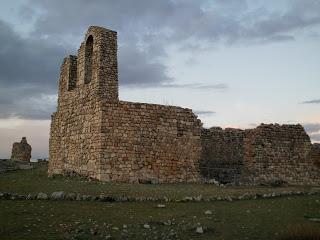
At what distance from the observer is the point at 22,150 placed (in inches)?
1495

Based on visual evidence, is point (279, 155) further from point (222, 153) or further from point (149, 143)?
point (149, 143)

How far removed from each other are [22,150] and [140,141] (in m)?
22.3

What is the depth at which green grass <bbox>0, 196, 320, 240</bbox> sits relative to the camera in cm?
862

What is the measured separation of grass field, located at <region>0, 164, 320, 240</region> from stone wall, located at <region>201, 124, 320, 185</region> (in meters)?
8.99

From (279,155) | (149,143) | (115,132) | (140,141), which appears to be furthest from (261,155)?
(115,132)

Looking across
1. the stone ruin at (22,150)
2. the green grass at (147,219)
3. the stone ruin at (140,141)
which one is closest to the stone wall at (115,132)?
the stone ruin at (140,141)

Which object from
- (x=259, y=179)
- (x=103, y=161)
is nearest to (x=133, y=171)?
(x=103, y=161)

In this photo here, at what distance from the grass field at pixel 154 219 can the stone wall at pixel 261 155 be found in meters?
8.99

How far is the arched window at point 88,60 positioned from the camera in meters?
20.5

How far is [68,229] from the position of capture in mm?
8711

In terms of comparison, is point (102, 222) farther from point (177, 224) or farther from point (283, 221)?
point (283, 221)

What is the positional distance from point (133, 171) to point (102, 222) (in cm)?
895

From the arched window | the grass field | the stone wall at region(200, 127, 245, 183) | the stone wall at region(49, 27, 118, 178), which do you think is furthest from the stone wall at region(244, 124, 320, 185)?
the arched window

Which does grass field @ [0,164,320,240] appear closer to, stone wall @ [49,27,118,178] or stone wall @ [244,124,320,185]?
stone wall @ [49,27,118,178]
